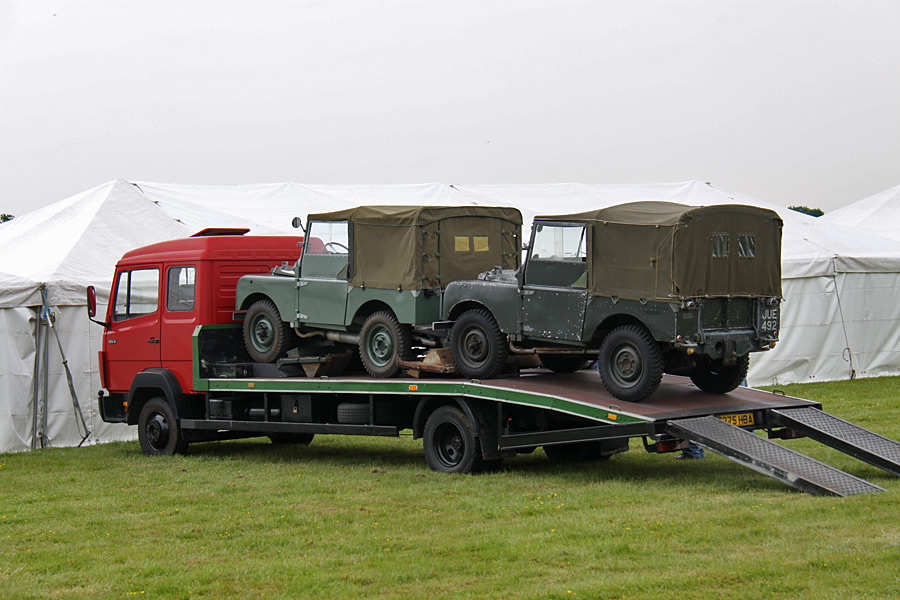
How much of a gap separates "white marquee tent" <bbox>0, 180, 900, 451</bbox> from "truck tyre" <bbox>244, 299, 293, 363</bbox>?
411cm

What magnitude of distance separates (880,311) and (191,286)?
15.2 metres

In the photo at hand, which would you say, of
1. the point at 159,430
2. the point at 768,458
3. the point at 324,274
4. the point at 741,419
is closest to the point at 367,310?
the point at 324,274

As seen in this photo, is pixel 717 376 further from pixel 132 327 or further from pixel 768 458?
pixel 132 327

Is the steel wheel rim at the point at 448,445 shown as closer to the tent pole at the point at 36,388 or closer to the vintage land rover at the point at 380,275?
the vintage land rover at the point at 380,275

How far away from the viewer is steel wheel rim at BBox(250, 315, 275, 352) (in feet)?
45.3

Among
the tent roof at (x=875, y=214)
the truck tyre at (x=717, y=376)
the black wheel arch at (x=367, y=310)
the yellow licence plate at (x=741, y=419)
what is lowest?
the yellow licence plate at (x=741, y=419)

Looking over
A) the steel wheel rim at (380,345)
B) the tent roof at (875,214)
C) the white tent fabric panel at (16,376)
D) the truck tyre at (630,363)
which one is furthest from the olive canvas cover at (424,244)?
the tent roof at (875,214)

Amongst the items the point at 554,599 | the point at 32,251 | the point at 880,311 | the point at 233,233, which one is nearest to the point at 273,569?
the point at 554,599

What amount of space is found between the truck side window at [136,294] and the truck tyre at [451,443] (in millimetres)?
4768

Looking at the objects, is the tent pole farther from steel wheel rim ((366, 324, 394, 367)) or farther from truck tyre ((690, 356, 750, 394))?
truck tyre ((690, 356, 750, 394))

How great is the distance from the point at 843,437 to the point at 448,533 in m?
4.31

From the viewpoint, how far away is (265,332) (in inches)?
547

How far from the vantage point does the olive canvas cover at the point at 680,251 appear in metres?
10.3

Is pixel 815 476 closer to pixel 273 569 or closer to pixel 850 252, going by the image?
pixel 273 569
